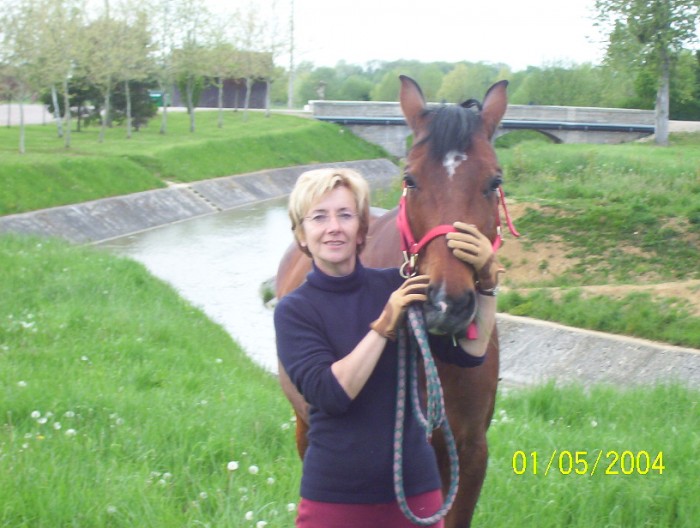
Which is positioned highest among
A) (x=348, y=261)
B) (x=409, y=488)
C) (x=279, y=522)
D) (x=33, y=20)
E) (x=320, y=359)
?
(x=33, y=20)

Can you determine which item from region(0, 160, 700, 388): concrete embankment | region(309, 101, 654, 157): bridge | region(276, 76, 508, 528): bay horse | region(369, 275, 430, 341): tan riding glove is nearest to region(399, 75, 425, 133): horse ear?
region(276, 76, 508, 528): bay horse

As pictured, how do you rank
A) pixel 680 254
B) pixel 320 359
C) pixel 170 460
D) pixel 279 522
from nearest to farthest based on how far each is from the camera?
pixel 320 359 < pixel 279 522 < pixel 170 460 < pixel 680 254

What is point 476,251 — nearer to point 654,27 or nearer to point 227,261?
point 227,261

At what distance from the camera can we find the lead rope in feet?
8.81

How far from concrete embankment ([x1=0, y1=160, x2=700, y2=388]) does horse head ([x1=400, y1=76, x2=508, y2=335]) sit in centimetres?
499

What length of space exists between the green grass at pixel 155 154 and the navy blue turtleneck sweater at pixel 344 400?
21774mm

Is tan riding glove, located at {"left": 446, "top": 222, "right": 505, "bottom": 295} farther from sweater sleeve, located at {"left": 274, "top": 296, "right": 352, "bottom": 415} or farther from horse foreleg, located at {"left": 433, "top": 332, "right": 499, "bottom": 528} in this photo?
horse foreleg, located at {"left": 433, "top": 332, "right": 499, "bottom": 528}

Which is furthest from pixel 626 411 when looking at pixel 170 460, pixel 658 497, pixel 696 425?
pixel 170 460

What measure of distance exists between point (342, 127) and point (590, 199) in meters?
38.0

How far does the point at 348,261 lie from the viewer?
Result: 2869 millimetres

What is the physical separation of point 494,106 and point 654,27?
36.7m

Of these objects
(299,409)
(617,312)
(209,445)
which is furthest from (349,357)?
(617,312)

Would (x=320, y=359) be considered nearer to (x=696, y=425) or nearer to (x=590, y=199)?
(x=696, y=425)

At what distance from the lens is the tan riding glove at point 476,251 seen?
2.73m
